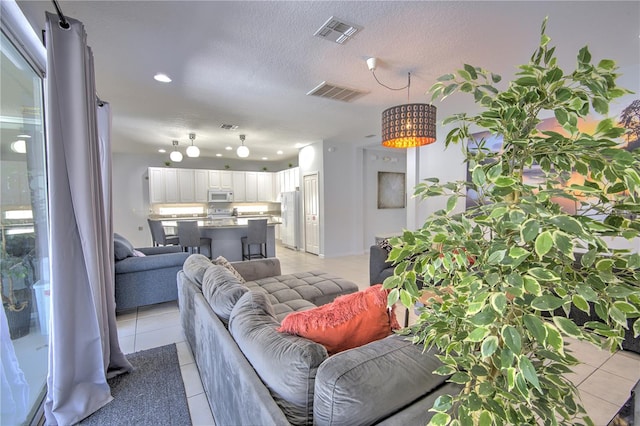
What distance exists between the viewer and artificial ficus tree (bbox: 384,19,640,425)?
0.56m

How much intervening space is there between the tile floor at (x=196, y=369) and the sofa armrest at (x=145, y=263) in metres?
0.56

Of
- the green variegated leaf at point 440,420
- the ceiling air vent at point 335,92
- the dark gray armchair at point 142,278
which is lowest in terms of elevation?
the dark gray armchair at point 142,278

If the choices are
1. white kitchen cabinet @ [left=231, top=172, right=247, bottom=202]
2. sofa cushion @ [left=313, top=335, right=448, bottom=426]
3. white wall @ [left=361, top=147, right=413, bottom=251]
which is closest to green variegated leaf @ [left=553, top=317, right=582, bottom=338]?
sofa cushion @ [left=313, top=335, right=448, bottom=426]

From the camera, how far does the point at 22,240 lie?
1.90 metres

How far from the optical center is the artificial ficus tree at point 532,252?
0.56 metres

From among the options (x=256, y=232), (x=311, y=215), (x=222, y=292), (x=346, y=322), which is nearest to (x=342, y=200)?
(x=311, y=215)

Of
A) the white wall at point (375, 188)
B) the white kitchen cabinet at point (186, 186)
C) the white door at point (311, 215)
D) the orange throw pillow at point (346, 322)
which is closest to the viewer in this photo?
the orange throw pillow at point (346, 322)

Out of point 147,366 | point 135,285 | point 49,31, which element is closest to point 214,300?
point 147,366

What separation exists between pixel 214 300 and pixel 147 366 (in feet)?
3.90

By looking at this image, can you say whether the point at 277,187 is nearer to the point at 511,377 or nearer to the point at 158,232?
the point at 158,232

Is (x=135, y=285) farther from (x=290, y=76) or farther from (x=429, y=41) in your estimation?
(x=429, y=41)

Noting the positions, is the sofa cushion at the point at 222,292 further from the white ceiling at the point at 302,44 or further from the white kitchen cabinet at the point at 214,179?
the white kitchen cabinet at the point at 214,179

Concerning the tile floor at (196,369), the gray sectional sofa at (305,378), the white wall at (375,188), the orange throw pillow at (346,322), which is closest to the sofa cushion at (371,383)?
the gray sectional sofa at (305,378)

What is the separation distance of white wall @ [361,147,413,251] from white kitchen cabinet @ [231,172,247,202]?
3.84 metres
